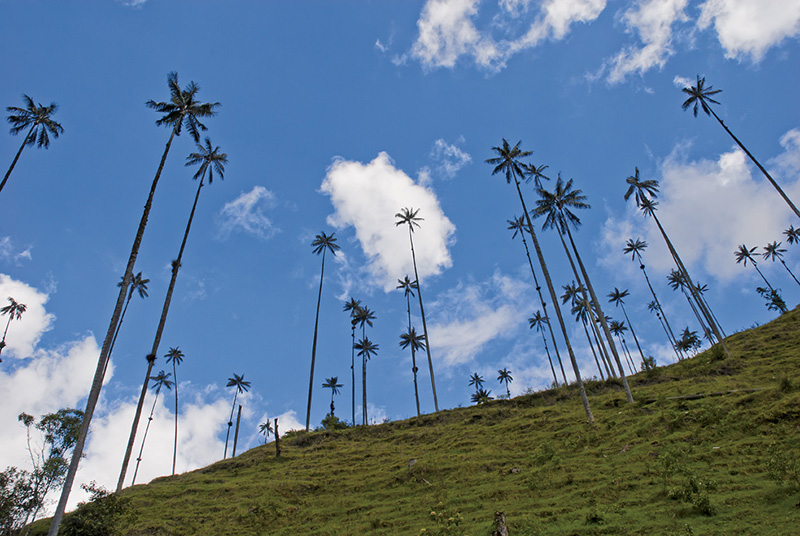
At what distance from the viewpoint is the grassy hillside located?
14.7m

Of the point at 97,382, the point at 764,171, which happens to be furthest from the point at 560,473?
the point at 764,171

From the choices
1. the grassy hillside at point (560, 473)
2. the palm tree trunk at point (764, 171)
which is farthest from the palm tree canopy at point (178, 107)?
the palm tree trunk at point (764, 171)

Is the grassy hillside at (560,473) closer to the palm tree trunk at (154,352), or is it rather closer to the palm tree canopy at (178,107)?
the palm tree trunk at (154,352)

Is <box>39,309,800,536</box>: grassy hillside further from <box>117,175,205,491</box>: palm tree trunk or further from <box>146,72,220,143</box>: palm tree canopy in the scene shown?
<box>146,72,220,143</box>: palm tree canopy

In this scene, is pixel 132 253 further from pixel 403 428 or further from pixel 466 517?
pixel 403 428

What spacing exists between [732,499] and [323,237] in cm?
6598

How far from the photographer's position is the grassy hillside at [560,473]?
1466 centimetres

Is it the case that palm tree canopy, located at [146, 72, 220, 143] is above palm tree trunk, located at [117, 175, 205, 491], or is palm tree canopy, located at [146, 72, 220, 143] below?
above

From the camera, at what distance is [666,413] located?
25.8m

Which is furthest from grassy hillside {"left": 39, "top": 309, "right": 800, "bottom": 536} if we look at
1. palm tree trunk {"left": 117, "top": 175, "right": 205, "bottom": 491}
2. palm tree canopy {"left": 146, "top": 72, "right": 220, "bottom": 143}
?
palm tree canopy {"left": 146, "top": 72, "right": 220, "bottom": 143}

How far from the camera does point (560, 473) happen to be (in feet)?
70.7

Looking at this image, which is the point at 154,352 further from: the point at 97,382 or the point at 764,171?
the point at 764,171

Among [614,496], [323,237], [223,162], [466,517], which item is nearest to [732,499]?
[614,496]

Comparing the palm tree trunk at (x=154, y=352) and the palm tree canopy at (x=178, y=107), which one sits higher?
the palm tree canopy at (x=178, y=107)
